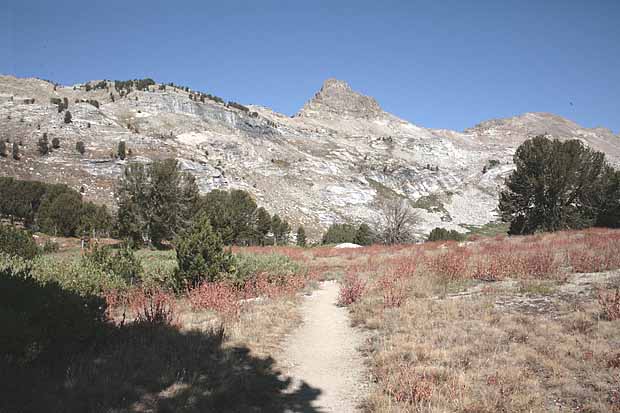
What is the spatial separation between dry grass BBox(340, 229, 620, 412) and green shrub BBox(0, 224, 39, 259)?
51.3 ft

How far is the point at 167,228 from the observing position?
Result: 39312mm

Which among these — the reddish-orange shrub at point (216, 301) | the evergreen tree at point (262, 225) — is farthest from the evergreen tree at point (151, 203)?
the reddish-orange shrub at point (216, 301)

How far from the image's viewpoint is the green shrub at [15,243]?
16.6m

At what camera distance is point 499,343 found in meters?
6.32

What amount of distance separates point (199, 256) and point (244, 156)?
96.1 meters

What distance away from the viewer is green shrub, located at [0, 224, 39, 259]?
16.6 m

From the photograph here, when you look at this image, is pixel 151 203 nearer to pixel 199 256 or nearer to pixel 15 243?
pixel 15 243

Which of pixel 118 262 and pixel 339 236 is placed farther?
pixel 339 236

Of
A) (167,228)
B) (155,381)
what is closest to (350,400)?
(155,381)

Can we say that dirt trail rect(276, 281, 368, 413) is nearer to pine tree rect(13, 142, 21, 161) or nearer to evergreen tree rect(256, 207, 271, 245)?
evergreen tree rect(256, 207, 271, 245)

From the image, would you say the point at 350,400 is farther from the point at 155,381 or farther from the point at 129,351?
the point at 129,351

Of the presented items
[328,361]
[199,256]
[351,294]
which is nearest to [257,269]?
[199,256]

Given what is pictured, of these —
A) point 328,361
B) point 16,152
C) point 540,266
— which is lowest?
point 328,361

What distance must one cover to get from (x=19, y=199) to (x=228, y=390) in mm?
56538
